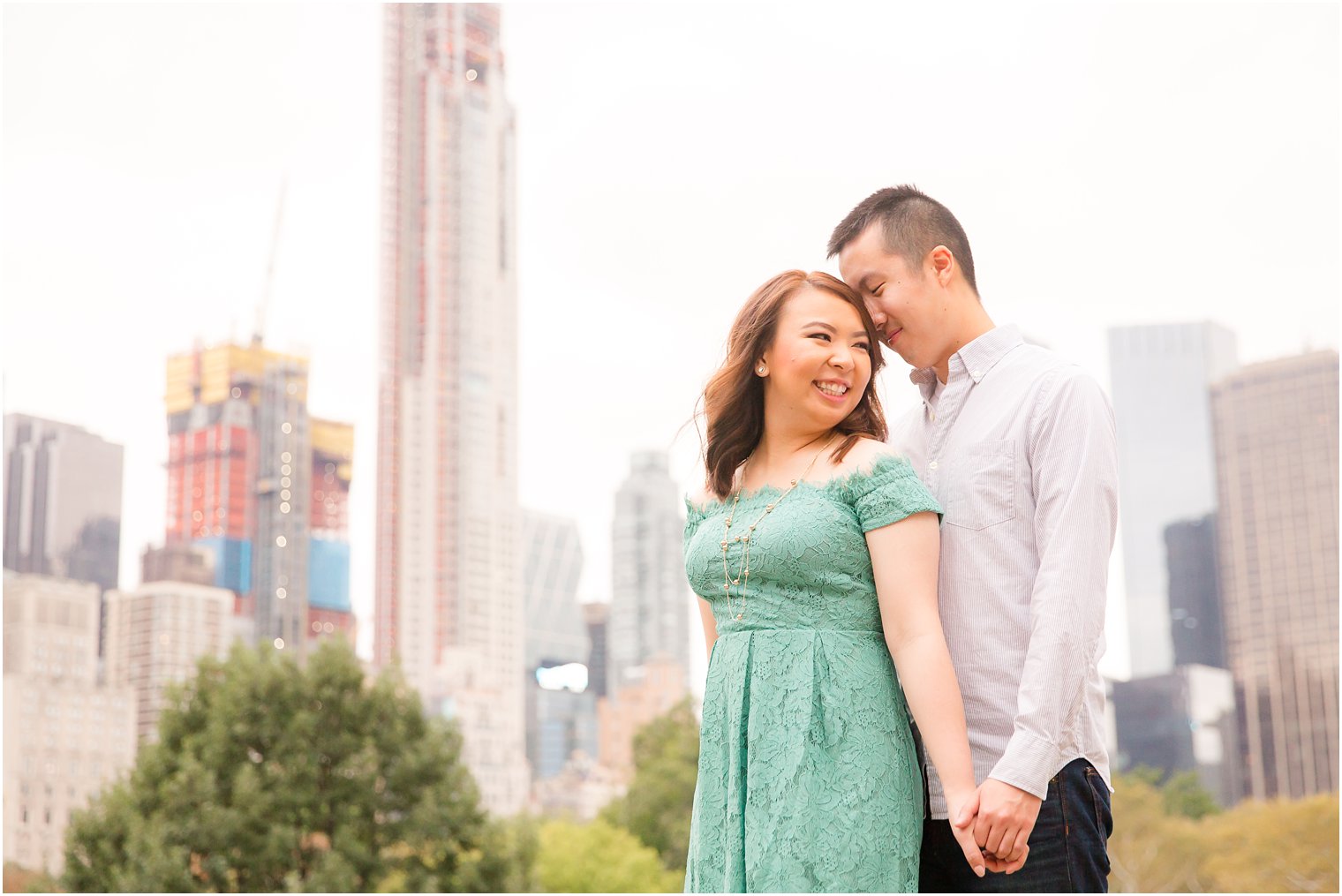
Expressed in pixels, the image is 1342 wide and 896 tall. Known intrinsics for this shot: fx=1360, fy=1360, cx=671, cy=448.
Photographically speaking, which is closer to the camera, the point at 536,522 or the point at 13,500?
the point at 13,500

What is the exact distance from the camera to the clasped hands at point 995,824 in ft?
5.04

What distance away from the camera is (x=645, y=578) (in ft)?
171

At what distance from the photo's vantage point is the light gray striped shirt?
1.57 m

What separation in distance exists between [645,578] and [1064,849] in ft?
167

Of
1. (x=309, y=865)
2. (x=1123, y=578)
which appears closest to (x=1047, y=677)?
(x=309, y=865)

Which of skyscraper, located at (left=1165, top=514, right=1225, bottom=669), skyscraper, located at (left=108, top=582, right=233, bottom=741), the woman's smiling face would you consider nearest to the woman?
the woman's smiling face

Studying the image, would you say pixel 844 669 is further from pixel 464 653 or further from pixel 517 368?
pixel 517 368

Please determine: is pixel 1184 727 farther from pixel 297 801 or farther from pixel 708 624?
pixel 708 624

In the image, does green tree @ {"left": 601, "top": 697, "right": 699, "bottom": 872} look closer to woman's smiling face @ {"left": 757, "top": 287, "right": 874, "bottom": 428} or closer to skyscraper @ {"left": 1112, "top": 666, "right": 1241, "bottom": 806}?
woman's smiling face @ {"left": 757, "top": 287, "right": 874, "bottom": 428}

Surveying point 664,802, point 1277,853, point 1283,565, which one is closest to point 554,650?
point 1283,565

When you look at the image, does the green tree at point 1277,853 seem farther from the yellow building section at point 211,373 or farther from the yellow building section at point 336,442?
the yellow building section at point 211,373

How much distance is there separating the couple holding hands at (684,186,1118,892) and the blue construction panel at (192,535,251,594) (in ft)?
126

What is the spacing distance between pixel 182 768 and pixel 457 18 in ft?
120

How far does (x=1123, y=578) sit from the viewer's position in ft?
188
